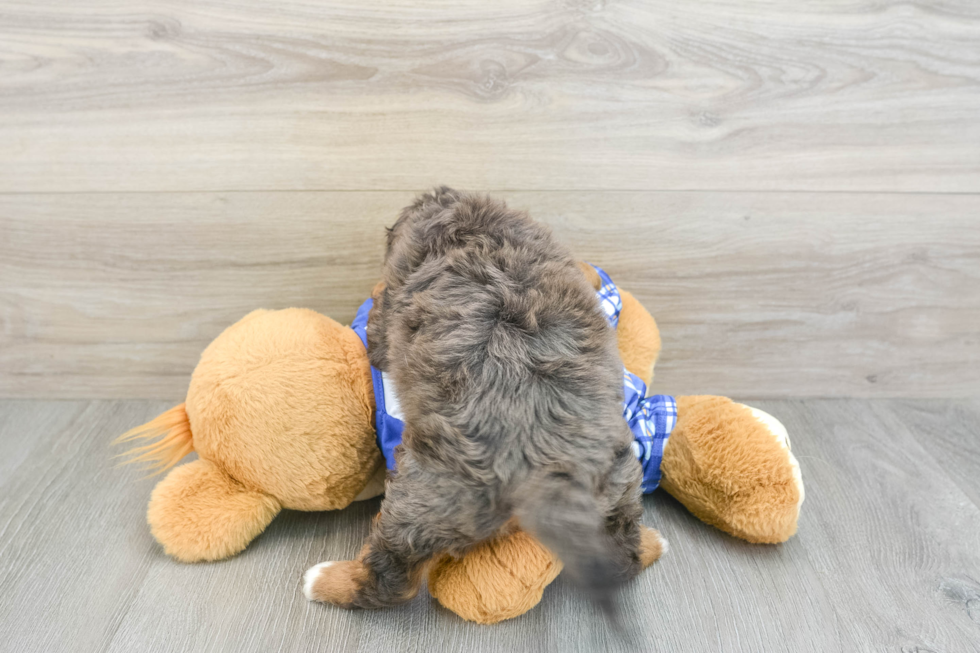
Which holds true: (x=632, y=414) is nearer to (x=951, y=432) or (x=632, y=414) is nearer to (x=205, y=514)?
(x=205, y=514)

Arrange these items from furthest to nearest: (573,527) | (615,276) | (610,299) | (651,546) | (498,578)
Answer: (615,276) < (610,299) < (651,546) < (498,578) < (573,527)

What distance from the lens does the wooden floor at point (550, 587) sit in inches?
29.6

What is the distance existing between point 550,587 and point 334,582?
28 cm

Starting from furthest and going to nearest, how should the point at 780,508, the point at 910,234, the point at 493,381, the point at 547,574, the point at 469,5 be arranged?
the point at 910,234
the point at 469,5
the point at 780,508
the point at 547,574
the point at 493,381

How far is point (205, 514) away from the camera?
835mm

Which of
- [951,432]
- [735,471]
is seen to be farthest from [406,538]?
[951,432]

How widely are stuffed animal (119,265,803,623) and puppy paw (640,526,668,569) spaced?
0.31 feet

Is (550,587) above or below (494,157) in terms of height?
below

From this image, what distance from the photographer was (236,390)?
0.84 meters

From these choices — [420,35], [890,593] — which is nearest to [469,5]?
[420,35]

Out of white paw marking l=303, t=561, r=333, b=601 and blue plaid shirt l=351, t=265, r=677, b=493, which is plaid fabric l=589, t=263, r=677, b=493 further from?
white paw marking l=303, t=561, r=333, b=601

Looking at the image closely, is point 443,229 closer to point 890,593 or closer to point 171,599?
point 171,599

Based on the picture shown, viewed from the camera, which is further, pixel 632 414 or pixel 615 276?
pixel 615 276

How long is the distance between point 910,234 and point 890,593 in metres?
0.63
